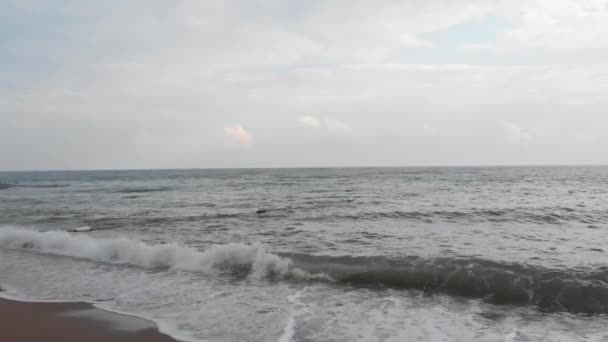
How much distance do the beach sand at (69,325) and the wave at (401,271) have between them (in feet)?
11.6

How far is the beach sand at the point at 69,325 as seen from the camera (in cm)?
600

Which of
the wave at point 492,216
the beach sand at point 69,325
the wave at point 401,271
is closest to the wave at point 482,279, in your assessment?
the wave at point 401,271

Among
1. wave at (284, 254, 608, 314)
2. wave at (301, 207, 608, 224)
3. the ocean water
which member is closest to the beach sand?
the ocean water

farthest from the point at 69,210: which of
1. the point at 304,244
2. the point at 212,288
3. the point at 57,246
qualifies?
the point at 212,288

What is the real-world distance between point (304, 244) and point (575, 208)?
1628 centimetres

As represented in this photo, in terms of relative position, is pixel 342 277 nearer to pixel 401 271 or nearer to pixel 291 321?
pixel 401 271

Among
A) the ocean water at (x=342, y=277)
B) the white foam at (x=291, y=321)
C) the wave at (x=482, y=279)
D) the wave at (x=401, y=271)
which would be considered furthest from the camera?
the wave at (x=401, y=271)

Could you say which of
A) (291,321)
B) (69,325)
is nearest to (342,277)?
(291,321)

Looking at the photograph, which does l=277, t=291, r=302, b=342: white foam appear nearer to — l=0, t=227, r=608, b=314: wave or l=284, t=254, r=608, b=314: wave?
l=0, t=227, r=608, b=314: wave

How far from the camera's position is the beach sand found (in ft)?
19.7

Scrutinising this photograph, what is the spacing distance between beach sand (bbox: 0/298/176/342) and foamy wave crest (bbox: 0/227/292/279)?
11.5 feet

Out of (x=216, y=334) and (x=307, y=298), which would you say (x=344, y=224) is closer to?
(x=307, y=298)

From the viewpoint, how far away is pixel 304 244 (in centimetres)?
1291

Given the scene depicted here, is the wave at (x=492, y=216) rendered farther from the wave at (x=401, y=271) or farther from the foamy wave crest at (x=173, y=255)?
the foamy wave crest at (x=173, y=255)
